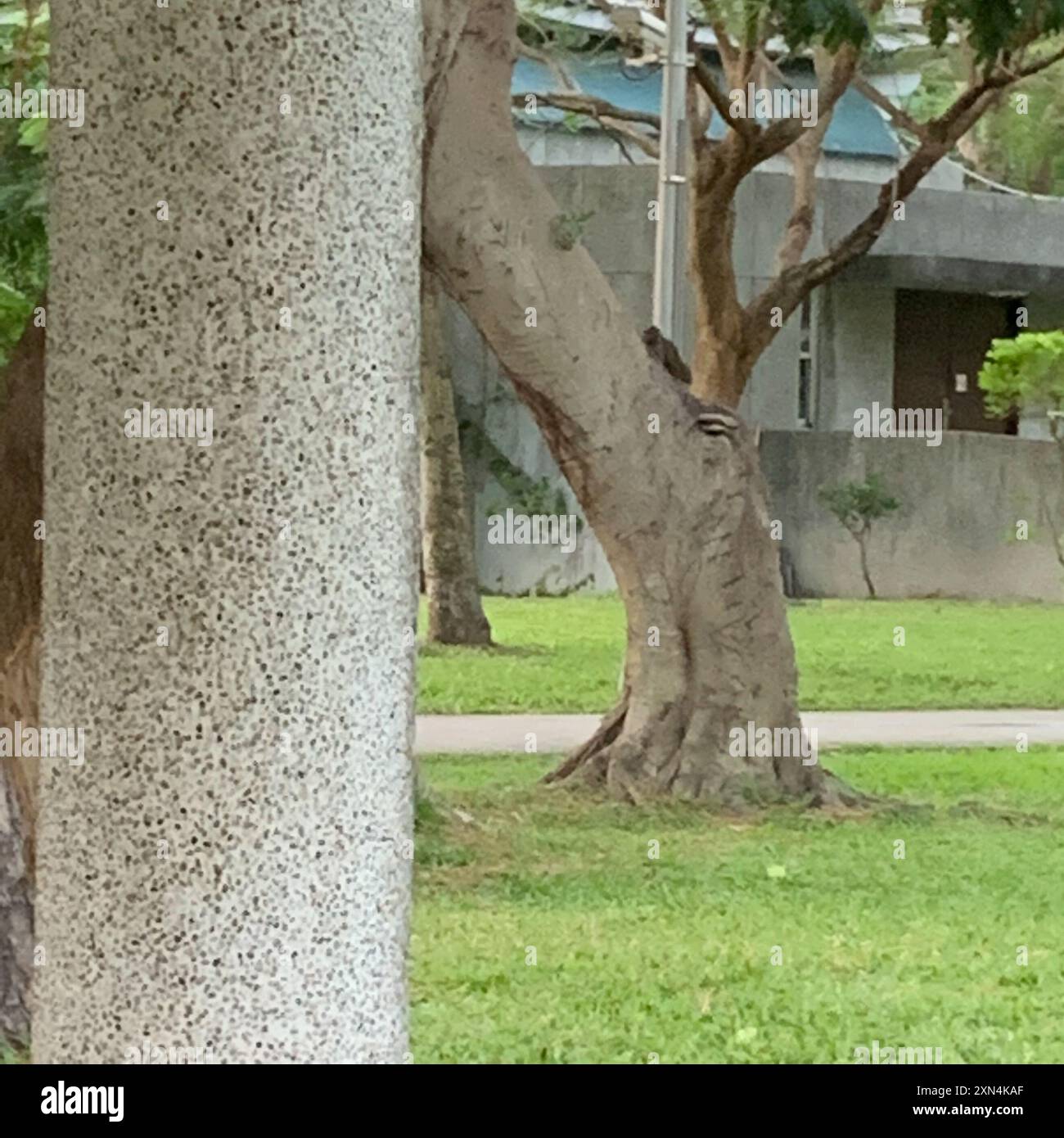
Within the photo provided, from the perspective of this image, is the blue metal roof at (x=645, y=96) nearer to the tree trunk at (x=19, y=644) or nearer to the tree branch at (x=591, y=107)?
the tree branch at (x=591, y=107)

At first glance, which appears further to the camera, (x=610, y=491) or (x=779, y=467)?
(x=779, y=467)

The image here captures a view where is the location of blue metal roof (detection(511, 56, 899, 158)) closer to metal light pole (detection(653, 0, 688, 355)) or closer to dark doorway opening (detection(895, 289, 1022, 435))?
dark doorway opening (detection(895, 289, 1022, 435))

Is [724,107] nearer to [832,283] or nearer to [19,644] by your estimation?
[19,644]

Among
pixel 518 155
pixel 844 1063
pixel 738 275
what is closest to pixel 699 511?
pixel 518 155

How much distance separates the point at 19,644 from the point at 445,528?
459 inches

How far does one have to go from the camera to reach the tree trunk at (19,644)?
15.3 feet

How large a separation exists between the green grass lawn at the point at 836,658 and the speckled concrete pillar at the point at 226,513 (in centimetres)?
1020

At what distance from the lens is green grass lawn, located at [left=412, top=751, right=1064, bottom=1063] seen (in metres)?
5.30

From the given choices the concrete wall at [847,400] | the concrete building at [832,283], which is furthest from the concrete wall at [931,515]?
the concrete building at [832,283]

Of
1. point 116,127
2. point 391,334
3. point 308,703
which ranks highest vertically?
point 116,127

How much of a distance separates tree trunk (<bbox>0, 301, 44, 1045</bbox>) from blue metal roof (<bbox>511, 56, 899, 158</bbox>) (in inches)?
549

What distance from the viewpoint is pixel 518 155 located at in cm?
875

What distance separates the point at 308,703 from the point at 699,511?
639 centimetres
